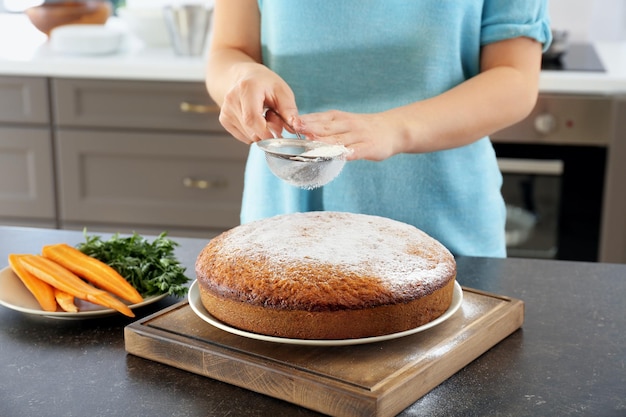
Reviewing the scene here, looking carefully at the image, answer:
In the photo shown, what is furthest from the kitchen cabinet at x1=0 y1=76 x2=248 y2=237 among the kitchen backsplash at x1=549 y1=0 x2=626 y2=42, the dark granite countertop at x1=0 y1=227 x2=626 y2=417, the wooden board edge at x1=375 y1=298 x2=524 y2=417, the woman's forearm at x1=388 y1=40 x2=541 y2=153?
the wooden board edge at x1=375 y1=298 x2=524 y2=417

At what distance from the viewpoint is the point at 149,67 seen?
2.68 metres

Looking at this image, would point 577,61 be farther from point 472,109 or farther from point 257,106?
point 257,106

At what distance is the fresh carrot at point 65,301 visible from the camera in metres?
1.08

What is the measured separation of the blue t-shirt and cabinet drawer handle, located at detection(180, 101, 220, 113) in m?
1.08

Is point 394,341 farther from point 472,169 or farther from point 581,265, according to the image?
point 472,169

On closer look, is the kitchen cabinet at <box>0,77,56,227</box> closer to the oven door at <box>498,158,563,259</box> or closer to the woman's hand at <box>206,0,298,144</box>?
the woman's hand at <box>206,0,298,144</box>

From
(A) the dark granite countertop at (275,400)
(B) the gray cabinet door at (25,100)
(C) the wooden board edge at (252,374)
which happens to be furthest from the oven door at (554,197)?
(C) the wooden board edge at (252,374)

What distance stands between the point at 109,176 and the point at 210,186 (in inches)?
13.6

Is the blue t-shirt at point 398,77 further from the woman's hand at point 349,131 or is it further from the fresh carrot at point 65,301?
the fresh carrot at point 65,301

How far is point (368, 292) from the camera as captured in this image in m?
0.95

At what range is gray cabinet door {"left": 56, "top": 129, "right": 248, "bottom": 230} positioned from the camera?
277 cm

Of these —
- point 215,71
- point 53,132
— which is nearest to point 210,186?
point 53,132

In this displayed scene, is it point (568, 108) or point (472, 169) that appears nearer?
point (472, 169)

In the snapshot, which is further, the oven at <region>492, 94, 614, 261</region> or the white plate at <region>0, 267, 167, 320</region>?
the oven at <region>492, 94, 614, 261</region>
